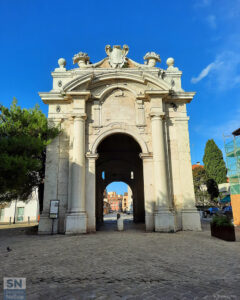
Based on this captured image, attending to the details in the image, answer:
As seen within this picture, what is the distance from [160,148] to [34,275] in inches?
382

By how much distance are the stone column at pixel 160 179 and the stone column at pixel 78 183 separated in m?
3.90

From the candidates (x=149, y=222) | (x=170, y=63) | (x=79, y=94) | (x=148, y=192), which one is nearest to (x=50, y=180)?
(x=79, y=94)

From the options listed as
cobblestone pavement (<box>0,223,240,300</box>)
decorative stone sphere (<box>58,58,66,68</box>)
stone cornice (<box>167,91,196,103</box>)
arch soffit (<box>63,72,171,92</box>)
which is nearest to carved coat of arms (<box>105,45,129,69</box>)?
arch soffit (<box>63,72,171,92</box>)

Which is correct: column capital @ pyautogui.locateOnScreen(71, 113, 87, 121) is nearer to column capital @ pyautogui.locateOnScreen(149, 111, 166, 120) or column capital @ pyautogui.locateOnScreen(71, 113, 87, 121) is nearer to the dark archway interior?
column capital @ pyautogui.locateOnScreen(149, 111, 166, 120)

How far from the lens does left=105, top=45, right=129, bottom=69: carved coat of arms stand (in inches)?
577

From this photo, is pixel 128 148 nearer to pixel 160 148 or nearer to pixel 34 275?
pixel 160 148

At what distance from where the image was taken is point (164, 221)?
1184cm

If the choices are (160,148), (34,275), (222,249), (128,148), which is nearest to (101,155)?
(128,148)

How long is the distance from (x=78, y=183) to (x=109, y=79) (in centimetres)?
656

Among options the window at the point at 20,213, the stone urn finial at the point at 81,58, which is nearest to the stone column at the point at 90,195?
the stone urn finial at the point at 81,58

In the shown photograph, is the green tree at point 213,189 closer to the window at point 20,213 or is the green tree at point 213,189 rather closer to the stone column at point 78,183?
the stone column at point 78,183

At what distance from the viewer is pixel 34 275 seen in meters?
4.56

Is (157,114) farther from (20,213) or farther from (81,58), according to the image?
(20,213)

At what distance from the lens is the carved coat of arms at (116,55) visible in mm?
14648
